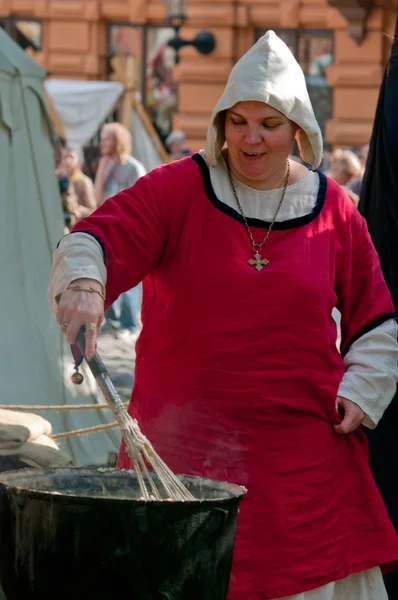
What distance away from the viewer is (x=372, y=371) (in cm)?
371

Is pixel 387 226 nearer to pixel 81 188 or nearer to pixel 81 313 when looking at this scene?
pixel 81 313

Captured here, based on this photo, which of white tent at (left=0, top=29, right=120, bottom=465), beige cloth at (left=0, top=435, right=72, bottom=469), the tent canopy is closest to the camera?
beige cloth at (left=0, top=435, right=72, bottom=469)

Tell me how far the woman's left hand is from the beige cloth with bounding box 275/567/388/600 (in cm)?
37

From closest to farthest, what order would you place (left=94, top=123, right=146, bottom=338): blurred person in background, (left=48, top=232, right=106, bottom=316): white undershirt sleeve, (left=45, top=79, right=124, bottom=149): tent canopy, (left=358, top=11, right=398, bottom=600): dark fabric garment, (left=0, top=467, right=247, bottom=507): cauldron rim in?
1. (left=0, top=467, right=247, bottom=507): cauldron rim
2. (left=48, top=232, right=106, bottom=316): white undershirt sleeve
3. (left=358, top=11, right=398, bottom=600): dark fabric garment
4. (left=94, top=123, right=146, bottom=338): blurred person in background
5. (left=45, top=79, right=124, bottom=149): tent canopy

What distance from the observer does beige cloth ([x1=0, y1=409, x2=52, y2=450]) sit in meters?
4.96

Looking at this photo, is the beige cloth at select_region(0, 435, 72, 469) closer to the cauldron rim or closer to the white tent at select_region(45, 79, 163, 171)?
the cauldron rim

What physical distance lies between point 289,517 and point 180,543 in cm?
81

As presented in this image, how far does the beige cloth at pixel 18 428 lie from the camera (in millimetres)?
4961

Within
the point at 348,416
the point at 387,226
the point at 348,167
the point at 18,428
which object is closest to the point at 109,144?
Answer: the point at 348,167

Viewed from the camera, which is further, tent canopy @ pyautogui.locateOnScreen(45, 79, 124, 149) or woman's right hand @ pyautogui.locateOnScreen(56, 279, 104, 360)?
tent canopy @ pyautogui.locateOnScreen(45, 79, 124, 149)

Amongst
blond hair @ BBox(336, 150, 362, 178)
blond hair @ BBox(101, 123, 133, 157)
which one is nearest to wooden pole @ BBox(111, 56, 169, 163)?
blond hair @ BBox(101, 123, 133, 157)

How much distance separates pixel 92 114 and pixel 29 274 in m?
10.3

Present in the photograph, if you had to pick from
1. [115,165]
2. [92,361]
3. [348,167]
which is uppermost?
[92,361]

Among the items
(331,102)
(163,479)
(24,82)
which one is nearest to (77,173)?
(24,82)
